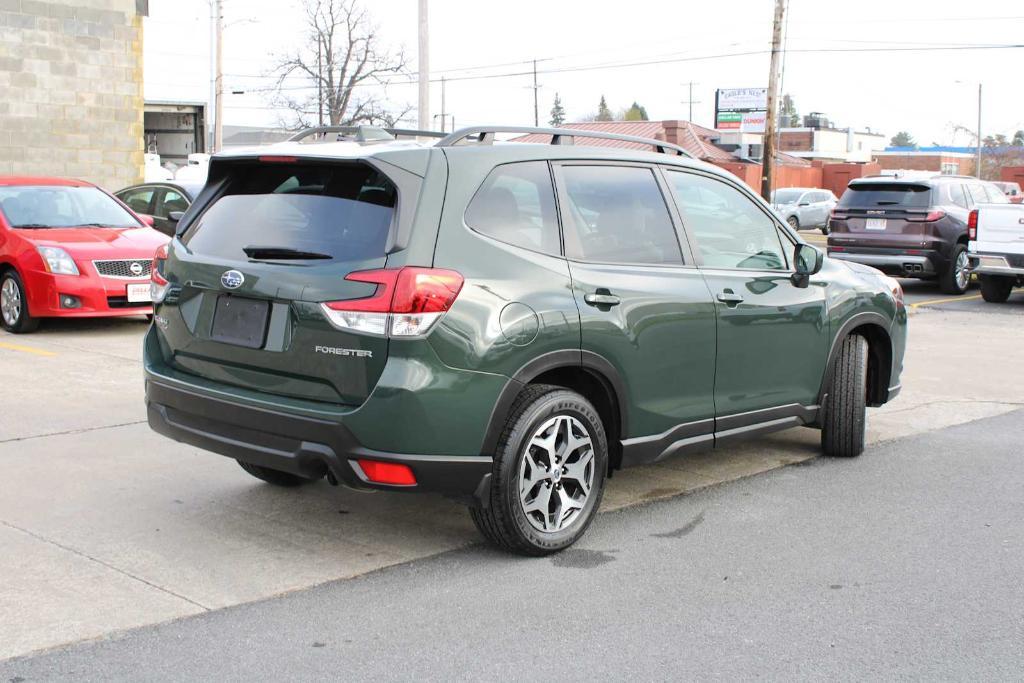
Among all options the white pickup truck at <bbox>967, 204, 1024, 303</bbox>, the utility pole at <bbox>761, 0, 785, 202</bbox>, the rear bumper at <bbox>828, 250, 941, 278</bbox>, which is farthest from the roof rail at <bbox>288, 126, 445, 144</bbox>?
the utility pole at <bbox>761, 0, 785, 202</bbox>

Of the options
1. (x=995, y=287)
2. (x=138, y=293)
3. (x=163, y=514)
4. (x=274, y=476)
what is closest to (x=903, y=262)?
(x=995, y=287)

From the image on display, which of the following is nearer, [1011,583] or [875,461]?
[1011,583]

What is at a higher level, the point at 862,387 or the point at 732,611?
the point at 862,387

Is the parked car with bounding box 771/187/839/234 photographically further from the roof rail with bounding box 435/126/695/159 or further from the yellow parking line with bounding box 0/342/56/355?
the roof rail with bounding box 435/126/695/159

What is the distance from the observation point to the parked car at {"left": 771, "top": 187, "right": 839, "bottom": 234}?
38688 millimetres

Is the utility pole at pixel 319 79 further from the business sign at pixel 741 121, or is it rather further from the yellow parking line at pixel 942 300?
the yellow parking line at pixel 942 300

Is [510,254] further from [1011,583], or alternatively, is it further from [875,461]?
[875,461]

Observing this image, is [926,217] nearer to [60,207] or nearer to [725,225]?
[60,207]

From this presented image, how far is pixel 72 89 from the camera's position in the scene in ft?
76.9

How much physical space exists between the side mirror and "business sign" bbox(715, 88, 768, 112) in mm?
86904

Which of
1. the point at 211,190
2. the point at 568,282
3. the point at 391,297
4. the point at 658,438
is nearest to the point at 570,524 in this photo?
the point at 658,438

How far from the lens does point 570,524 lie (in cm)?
517

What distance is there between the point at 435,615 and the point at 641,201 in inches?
91.3

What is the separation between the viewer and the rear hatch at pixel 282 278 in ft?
15.0
